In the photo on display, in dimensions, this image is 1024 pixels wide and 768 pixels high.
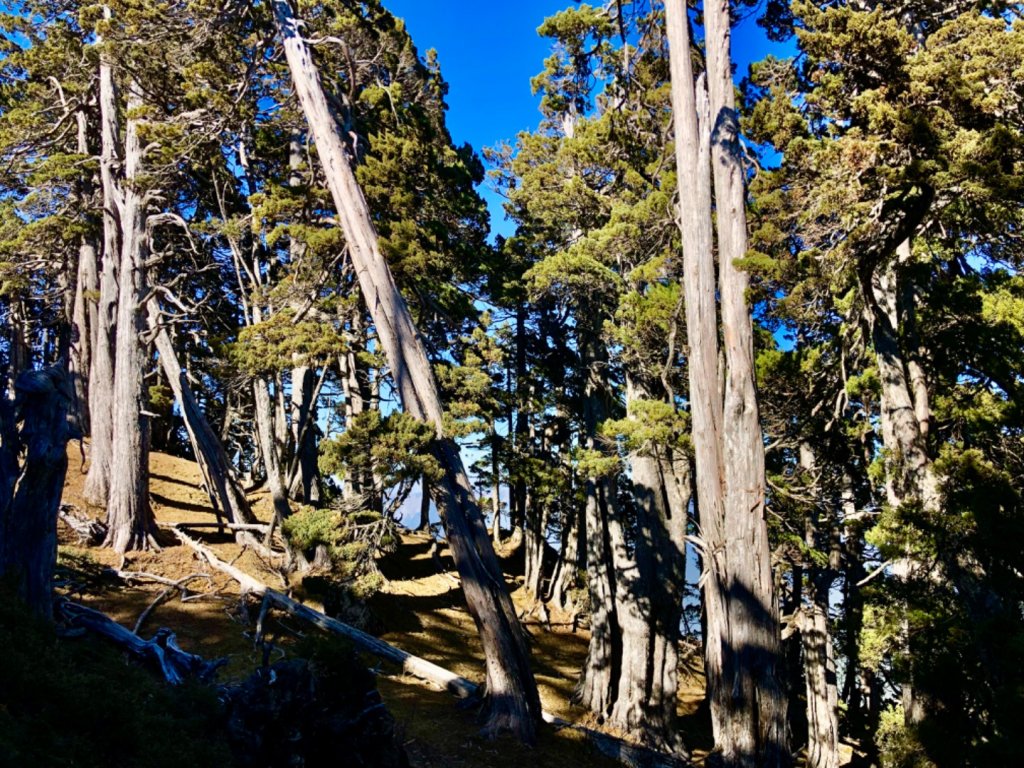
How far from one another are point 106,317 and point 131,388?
8.93 feet

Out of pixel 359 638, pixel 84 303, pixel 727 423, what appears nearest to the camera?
pixel 727 423

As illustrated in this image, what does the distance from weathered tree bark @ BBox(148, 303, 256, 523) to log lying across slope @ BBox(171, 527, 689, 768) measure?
128 cm

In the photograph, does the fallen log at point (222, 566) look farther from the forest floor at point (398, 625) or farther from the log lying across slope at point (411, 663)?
the forest floor at point (398, 625)

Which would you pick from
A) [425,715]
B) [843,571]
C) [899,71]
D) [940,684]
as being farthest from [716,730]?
[843,571]

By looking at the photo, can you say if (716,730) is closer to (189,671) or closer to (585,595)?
(189,671)

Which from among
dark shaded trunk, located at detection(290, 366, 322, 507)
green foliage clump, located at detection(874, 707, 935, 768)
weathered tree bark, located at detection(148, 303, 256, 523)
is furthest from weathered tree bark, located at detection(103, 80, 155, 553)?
green foliage clump, located at detection(874, 707, 935, 768)

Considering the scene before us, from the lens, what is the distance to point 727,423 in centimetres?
634

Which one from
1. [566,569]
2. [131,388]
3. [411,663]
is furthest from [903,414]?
A: [131,388]

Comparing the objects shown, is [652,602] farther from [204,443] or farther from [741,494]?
[204,443]

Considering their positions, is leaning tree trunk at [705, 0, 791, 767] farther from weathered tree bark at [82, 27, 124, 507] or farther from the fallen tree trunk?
weathered tree bark at [82, 27, 124, 507]

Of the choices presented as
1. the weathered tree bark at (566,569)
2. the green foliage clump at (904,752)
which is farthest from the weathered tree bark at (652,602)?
the weathered tree bark at (566,569)

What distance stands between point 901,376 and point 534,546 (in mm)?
12093

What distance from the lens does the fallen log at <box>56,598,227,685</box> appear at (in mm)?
5906

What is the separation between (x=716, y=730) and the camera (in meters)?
6.72
